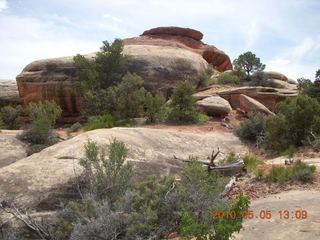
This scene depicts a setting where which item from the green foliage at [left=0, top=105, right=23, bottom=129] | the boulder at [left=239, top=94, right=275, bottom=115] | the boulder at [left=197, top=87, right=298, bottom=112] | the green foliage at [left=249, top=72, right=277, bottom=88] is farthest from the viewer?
the green foliage at [left=249, top=72, right=277, bottom=88]

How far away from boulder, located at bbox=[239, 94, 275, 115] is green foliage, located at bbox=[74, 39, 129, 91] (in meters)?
7.44

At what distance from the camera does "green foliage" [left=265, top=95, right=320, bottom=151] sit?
1011 cm

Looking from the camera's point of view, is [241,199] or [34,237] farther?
[34,237]

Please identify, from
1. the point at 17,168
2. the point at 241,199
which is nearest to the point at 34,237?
the point at 17,168

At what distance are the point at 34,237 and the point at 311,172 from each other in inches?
202

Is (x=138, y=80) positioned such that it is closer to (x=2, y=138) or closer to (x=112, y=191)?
(x=2, y=138)

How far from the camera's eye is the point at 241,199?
3814 mm

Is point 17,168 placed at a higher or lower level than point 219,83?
lower

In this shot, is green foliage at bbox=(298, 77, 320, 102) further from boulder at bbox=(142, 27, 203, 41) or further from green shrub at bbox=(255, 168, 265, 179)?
boulder at bbox=(142, 27, 203, 41)

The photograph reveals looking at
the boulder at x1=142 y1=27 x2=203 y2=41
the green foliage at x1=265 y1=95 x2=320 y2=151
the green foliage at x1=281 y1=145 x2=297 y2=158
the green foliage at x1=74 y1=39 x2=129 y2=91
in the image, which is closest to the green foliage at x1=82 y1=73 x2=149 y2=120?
the green foliage at x1=74 y1=39 x2=129 y2=91

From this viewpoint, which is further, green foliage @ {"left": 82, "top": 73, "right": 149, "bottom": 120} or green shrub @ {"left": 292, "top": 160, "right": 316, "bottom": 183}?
green foliage @ {"left": 82, "top": 73, "right": 149, "bottom": 120}

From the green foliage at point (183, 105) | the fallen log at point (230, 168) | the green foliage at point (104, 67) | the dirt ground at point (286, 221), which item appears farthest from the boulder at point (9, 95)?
the dirt ground at point (286, 221)

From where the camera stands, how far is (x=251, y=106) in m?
15.5
